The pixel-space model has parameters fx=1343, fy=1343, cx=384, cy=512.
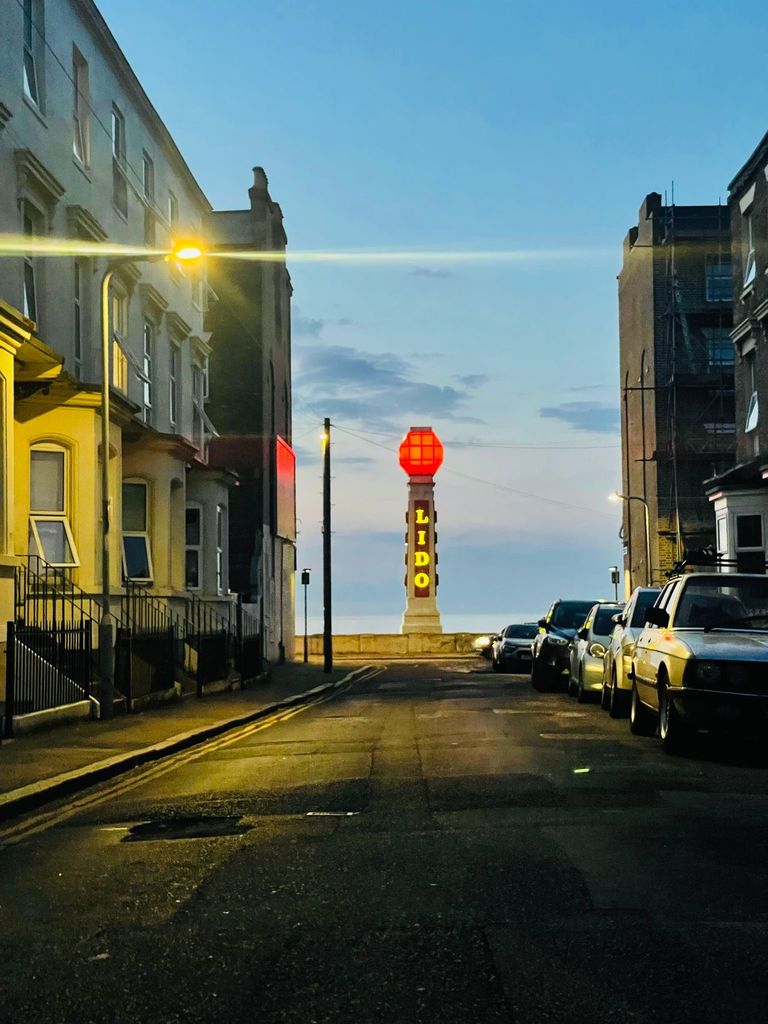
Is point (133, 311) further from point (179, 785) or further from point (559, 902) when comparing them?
point (559, 902)

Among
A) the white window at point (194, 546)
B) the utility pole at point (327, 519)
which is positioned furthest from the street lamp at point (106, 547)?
the utility pole at point (327, 519)

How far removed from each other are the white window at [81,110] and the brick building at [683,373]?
127ft

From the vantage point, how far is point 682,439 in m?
61.3

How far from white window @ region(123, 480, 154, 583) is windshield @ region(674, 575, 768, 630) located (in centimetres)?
1604

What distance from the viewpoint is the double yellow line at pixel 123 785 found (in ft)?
32.4

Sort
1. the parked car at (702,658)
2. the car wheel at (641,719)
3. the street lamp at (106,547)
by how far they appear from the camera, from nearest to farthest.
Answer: the parked car at (702,658), the car wheel at (641,719), the street lamp at (106,547)

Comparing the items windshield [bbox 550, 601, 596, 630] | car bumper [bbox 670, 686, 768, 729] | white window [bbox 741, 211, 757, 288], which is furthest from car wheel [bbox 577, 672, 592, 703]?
white window [bbox 741, 211, 757, 288]

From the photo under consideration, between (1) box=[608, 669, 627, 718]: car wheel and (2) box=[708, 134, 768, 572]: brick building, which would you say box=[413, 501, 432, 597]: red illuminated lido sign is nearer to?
(2) box=[708, 134, 768, 572]: brick building

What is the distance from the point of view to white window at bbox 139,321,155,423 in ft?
97.3

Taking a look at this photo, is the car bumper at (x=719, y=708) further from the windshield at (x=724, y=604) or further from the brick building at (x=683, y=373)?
the brick building at (x=683, y=373)

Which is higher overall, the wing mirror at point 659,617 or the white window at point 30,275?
the white window at point 30,275

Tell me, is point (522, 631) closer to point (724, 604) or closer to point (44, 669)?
point (44, 669)

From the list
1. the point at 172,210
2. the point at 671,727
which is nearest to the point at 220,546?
the point at 172,210

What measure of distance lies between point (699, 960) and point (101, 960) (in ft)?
8.20
